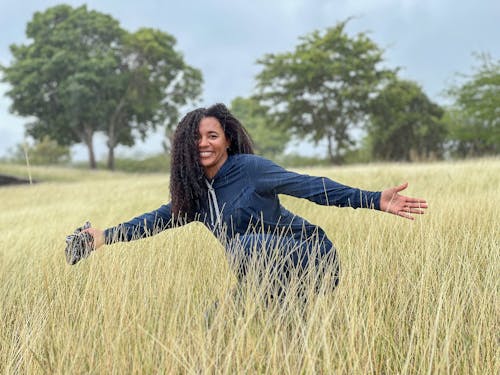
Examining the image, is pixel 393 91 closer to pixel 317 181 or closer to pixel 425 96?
pixel 425 96

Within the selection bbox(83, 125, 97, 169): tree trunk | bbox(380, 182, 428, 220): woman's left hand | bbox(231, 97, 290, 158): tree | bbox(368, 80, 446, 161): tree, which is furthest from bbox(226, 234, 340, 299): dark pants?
bbox(231, 97, 290, 158): tree

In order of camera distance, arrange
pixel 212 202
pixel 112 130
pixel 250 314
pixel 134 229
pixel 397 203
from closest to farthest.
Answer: pixel 250 314
pixel 397 203
pixel 212 202
pixel 134 229
pixel 112 130

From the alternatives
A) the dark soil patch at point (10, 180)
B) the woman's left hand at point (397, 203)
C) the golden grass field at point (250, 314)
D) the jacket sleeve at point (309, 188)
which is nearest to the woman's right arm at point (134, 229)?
the golden grass field at point (250, 314)

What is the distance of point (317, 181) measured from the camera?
236 cm

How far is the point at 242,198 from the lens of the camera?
2.49 metres

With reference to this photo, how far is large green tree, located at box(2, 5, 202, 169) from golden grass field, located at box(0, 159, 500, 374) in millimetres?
28646

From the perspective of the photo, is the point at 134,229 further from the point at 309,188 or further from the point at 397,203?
the point at 397,203

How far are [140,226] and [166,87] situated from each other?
34.4 metres

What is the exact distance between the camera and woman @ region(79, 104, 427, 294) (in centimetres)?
227

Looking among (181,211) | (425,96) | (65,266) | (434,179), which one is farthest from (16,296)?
(425,96)

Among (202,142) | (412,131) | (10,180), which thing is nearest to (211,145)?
(202,142)

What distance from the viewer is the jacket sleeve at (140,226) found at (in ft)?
8.73

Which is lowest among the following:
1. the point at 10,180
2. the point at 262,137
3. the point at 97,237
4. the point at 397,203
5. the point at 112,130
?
the point at 10,180

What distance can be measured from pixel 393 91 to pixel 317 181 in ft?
101
